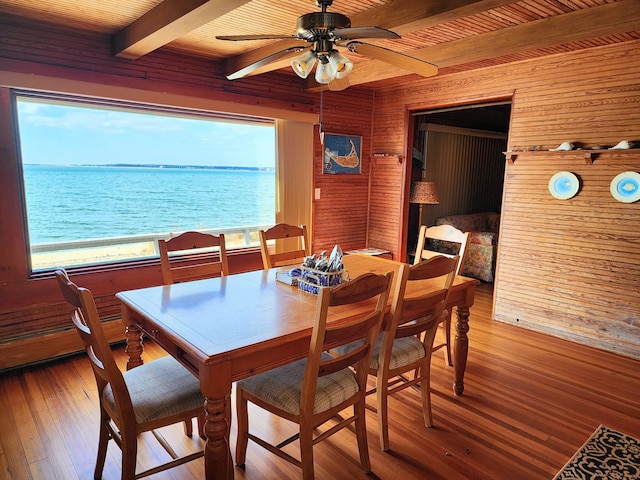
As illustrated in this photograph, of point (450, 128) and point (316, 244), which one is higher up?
point (450, 128)

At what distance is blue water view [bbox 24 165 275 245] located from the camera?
1783 cm

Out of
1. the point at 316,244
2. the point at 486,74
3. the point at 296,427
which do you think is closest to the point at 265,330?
the point at 296,427

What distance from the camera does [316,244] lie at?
4.55 m

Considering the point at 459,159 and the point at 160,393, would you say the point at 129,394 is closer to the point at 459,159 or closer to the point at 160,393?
the point at 160,393

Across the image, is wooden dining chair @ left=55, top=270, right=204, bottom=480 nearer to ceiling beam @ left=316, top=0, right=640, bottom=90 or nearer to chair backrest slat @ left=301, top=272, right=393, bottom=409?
chair backrest slat @ left=301, top=272, right=393, bottom=409

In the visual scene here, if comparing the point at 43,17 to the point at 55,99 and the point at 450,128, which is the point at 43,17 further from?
the point at 450,128

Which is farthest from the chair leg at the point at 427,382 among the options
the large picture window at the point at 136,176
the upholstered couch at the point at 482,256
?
the large picture window at the point at 136,176

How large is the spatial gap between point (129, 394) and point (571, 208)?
3.53 m

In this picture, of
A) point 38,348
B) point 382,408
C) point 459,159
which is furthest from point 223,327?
point 459,159

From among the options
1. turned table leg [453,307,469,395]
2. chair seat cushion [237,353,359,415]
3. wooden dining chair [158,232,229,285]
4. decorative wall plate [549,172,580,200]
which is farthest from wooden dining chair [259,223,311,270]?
decorative wall plate [549,172,580,200]

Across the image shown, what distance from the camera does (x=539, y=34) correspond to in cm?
258

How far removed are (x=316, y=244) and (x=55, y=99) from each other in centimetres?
276

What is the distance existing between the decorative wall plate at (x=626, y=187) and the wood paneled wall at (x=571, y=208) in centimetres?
5

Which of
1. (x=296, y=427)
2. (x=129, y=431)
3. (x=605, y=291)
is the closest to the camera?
(x=129, y=431)
